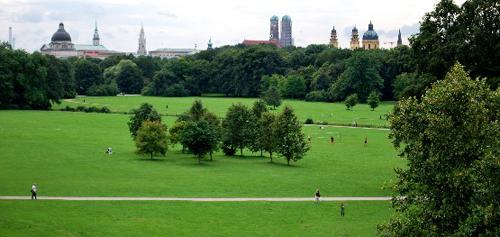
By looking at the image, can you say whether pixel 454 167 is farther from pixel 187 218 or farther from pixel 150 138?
pixel 150 138

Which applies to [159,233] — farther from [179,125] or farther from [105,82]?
[105,82]

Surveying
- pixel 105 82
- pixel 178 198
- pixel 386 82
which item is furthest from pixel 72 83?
pixel 178 198

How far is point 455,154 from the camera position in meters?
21.0

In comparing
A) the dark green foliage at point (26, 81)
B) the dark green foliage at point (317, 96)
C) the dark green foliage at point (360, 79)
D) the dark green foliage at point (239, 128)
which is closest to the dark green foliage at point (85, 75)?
the dark green foliage at point (26, 81)

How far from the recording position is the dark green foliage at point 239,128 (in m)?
59.1

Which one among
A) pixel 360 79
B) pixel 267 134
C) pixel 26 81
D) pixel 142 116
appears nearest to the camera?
pixel 267 134

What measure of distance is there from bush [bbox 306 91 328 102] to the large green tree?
114145 mm

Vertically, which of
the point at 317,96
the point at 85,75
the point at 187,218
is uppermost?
the point at 85,75

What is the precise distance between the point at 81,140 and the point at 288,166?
2373 cm

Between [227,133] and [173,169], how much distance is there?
34.0 feet

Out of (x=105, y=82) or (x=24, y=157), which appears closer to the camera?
(x=24, y=157)

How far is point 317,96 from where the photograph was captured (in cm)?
13675

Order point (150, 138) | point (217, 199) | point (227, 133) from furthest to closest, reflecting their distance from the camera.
A: 1. point (227, 133)
2. point (150, 138)
3. point (217, 199)

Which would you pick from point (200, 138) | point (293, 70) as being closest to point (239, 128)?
point (200, 138)
